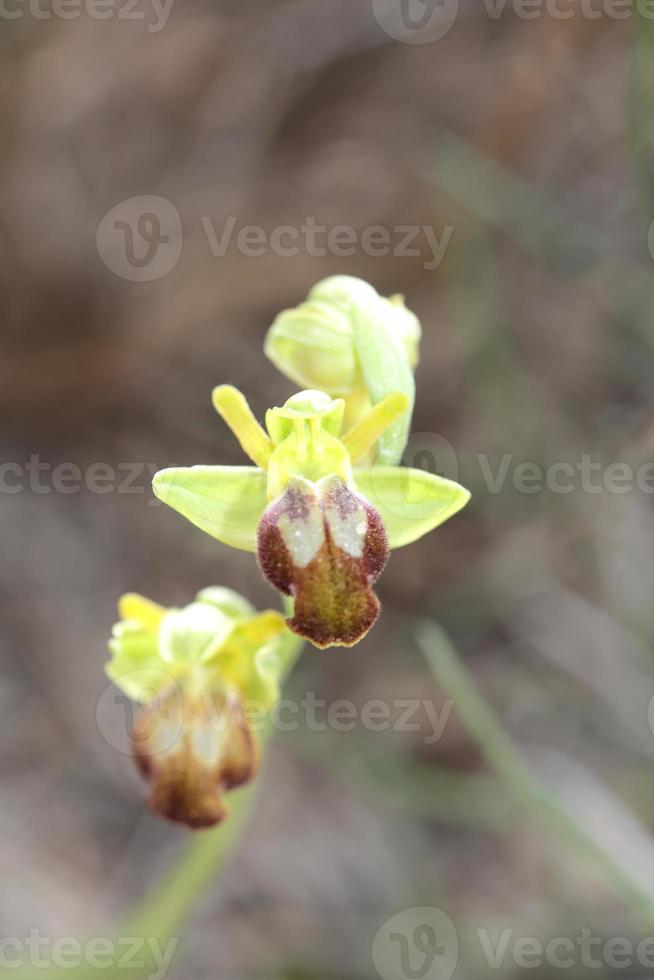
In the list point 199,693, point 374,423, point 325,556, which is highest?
point 374,423

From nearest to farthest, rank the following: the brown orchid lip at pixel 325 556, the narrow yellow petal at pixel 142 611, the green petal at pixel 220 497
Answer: the brown orchid lip at pixel 325 556 → the green petal at pixel 220 497 → the narrow yellow petal at pixel 142 611

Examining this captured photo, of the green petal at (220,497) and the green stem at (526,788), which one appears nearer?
the green petal at (220,497)

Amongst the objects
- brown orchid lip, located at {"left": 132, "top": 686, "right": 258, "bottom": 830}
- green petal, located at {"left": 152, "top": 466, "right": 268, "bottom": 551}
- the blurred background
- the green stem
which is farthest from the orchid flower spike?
the blurred background

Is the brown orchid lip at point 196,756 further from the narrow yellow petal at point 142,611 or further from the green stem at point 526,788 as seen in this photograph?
the green stem at point 526,788

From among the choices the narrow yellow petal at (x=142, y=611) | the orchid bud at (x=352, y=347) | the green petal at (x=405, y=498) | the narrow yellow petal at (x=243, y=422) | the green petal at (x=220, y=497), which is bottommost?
the narrow yellow petal at (x=142, y=611)

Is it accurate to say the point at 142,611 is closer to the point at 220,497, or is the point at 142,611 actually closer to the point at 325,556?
the point at 220,497

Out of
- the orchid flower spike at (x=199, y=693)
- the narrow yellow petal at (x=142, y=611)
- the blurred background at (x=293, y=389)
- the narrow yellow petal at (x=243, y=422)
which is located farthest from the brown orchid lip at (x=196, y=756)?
the blurred background at (x=293, y=389)

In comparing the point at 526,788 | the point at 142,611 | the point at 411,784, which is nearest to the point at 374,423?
the point at 142,611

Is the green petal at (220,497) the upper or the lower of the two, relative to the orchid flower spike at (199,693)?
upper

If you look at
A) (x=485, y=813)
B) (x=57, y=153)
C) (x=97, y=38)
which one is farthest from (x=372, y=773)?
(x=97, y=38)
